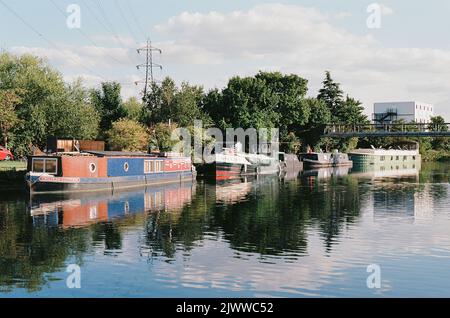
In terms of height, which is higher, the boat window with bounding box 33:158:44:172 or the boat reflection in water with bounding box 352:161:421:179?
the boat window with bounding box 33:158:44:172

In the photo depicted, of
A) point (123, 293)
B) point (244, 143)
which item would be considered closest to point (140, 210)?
point (123, 293)

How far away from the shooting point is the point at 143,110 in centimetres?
8088

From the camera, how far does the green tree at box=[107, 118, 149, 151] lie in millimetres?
70062

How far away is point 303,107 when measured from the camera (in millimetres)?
103312

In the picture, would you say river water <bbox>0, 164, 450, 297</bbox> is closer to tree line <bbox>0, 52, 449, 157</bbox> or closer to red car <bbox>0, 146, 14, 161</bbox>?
red car <bbox>0, 146, 14, 161</bbox>

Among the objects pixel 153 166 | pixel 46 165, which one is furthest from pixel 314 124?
pixel 46 165

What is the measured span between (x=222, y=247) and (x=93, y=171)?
25923mm

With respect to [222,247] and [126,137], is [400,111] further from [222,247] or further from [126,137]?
[222,247]

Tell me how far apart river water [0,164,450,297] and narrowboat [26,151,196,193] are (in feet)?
5.79

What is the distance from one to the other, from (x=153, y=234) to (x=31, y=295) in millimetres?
10928

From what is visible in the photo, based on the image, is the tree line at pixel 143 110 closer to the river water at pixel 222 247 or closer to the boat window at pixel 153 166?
the boat window at pixel 153 166

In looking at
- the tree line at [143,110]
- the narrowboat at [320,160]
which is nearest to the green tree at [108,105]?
the tree line at [143,110]

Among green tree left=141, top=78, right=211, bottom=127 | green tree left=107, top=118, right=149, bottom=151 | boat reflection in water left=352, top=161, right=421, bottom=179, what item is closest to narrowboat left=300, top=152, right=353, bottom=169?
boat reflection in water left=352, top=161, right=421, bottom=179

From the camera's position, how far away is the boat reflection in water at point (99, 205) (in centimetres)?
3250
